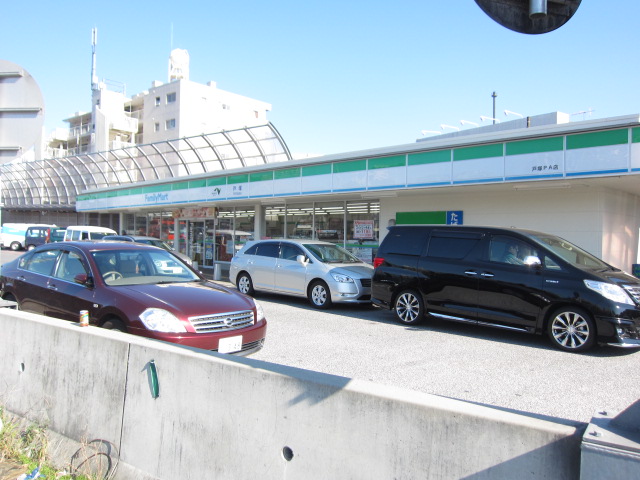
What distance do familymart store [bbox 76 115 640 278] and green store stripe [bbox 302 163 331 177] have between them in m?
0.03

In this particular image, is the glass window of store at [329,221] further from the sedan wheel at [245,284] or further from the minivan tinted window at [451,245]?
the minivan tinted window at [451,245]

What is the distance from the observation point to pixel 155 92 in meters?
57.1

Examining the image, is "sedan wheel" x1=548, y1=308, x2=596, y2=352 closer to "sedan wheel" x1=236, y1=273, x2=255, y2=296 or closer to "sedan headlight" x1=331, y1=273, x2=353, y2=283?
"sedan headlight" x1=331, y1=273, x2=353, y2=283

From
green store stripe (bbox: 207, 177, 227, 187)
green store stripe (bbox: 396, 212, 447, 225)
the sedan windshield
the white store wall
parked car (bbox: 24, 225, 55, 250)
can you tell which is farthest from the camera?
parked car (bbox: 24, 225, 55, 250)

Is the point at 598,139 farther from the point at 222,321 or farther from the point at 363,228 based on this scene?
the point at 222,321

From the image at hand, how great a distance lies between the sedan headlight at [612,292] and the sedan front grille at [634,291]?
0.10m

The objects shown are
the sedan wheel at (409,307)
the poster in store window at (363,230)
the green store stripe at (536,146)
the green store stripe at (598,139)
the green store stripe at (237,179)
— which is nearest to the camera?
the sedan wheel at (409,307)

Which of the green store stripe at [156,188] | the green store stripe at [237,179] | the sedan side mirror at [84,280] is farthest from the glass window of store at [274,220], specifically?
the sedan side mirror at [84,280]

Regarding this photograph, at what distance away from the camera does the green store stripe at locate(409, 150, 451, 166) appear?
11812 mm

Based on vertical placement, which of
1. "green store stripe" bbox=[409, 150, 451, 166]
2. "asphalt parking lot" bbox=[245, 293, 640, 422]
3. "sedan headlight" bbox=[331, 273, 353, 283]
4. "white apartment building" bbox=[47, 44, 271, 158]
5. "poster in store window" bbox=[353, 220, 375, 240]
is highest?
"white apartment building" bbox=[47, 44, 271, 158]

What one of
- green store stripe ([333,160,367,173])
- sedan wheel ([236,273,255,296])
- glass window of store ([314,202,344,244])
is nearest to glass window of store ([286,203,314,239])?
glass window of store ([314,202,344,244])

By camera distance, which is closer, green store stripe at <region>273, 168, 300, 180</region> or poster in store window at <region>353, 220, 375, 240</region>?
poster in store window at <region>353, 220, 375, 240</region>

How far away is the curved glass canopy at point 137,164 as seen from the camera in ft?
59.5

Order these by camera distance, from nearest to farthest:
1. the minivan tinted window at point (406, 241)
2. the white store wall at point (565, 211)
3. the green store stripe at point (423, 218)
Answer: the minivan tinted window at point (406, 241) → the white store wall at point (565, 211) → the green store stripe at point (423, 218)
